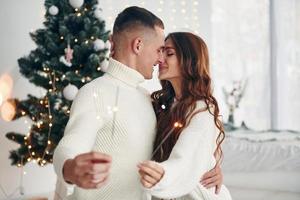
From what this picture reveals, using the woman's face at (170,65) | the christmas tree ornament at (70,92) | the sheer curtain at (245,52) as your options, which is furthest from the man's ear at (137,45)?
the sheer curtain at (245,52)

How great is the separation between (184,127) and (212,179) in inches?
10.0

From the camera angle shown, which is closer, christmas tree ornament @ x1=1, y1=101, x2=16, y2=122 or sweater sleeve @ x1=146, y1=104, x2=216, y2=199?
sweater sleeve @ x1=146, y1=104, x2=216, y2=199

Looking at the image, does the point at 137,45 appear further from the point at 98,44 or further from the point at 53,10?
the point at 53,10

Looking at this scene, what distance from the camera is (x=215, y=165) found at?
1409 mm

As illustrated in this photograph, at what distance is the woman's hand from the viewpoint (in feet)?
3.06

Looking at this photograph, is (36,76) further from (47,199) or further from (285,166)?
(285,166)

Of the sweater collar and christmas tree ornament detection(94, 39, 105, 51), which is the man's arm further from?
christmas tree ornament detection(94, 39, 105, 51)

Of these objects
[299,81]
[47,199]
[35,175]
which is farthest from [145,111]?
[299,81]

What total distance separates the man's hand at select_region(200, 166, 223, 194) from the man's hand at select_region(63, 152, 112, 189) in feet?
1.77

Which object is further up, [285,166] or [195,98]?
[195,98]

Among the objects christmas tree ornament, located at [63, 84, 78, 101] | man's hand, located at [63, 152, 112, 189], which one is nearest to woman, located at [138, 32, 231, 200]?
man's hand, located at [63, 152, 112, 189]

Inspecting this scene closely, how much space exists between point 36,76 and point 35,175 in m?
1.25

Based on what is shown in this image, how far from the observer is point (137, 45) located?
1231mm

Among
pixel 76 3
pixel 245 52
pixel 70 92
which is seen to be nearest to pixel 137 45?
pixel 70 92
